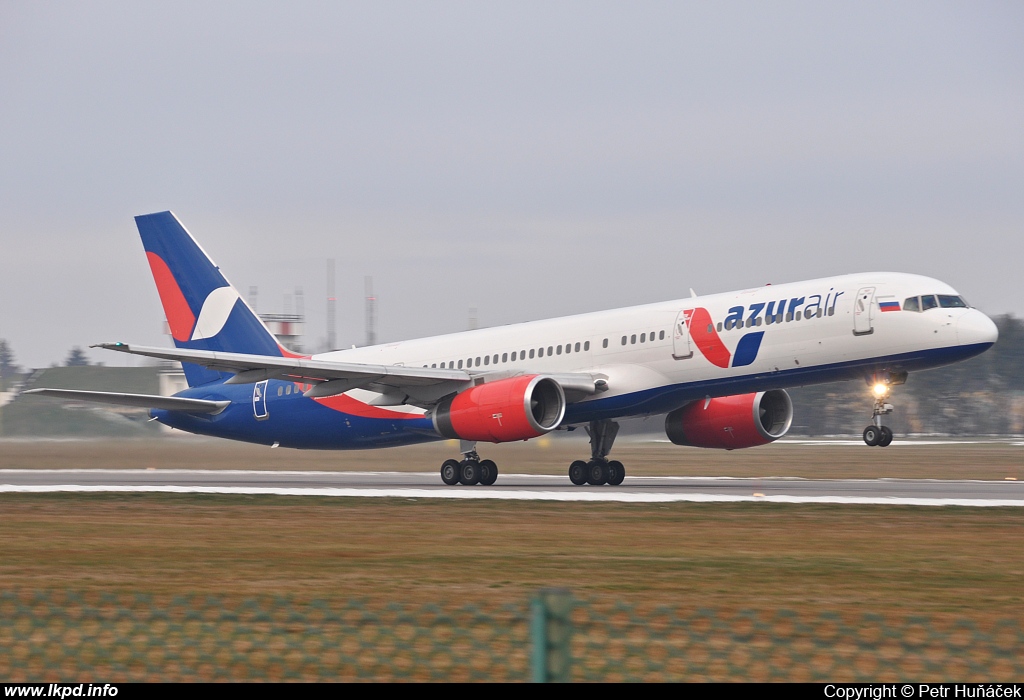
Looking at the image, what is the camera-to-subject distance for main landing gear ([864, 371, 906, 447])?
2616cm

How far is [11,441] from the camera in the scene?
5197cm

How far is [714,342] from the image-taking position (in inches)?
1117

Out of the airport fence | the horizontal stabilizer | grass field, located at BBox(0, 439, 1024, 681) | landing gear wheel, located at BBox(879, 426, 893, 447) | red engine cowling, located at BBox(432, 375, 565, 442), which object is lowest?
the airport fence

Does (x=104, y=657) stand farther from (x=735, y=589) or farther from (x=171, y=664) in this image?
(x=735, y=589)

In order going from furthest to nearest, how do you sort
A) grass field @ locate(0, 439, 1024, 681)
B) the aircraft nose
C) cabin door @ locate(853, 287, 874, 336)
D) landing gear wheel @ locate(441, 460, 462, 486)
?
landing gear wheel @ locate(441, 460, 462, 486)
cabin door @ locate(853, 287, 874, 336)
the aircraft nose
grass field @ locate(0, 439, 1024, 681)

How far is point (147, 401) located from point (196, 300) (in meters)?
3.60

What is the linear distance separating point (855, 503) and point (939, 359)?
16.9ft

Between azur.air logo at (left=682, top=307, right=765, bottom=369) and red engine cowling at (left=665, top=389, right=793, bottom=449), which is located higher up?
azur.air logo at (left=682, top=307, right=765, bottom=369)

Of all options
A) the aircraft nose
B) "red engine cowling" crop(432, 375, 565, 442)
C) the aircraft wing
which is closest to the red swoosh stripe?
the aircraft wing

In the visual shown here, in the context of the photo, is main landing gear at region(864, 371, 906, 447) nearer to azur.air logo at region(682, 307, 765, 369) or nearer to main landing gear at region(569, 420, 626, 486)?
azur.air logo at region(682, 307, 765, 369)

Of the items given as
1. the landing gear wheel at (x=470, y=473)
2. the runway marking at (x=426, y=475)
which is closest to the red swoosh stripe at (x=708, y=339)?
the runway marking at (x=426, y=475)

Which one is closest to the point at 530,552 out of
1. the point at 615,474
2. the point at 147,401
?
the point at 615,474

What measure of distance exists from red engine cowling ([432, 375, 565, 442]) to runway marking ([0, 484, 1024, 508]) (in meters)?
1.41
